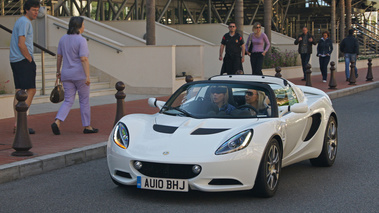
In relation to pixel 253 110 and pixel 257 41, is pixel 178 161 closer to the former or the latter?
pixel 253 110

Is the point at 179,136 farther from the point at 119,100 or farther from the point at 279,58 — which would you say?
the point at 279,58

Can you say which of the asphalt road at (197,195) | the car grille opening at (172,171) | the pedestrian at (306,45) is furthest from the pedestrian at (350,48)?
the car grille opening at (172,171)

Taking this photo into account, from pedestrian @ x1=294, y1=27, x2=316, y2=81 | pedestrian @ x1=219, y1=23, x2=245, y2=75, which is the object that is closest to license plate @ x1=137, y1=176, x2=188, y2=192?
pedestrian @ x1=219, y1=23, x2=245, y2=75

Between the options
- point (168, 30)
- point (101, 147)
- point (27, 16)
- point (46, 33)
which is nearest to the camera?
point (101, 147)

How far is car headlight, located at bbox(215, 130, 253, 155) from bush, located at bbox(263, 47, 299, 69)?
1992cm

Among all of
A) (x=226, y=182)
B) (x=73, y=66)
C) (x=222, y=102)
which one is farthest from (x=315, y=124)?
(x=73, y=66)

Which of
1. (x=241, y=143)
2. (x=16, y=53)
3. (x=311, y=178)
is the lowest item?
(x=311, y=178)

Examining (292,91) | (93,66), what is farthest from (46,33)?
(292,91)

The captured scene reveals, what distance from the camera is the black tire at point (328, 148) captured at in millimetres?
8070

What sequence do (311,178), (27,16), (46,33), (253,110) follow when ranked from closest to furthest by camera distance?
(253,110), (311,178), (27,16), (46,33)

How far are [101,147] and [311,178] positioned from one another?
3051 millimetres

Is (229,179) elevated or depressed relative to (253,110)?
depressed

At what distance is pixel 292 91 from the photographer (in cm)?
793

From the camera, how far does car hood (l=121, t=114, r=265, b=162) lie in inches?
241
